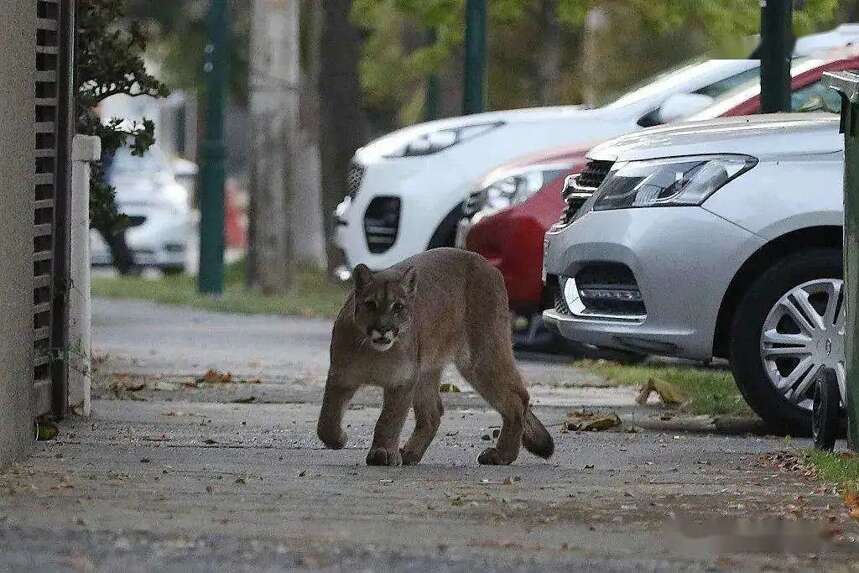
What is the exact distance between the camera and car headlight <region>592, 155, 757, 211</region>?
10.2 metres

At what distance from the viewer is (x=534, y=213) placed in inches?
530

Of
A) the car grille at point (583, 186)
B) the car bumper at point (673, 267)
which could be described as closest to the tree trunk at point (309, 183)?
the car grille at point (583, 186)

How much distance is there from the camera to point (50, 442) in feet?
29.6

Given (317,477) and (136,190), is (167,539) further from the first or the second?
(136,190)

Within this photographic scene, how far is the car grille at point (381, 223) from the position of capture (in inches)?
592

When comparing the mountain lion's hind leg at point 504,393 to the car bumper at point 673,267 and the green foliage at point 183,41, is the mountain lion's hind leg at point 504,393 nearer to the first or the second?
the car bumper at point 673,267

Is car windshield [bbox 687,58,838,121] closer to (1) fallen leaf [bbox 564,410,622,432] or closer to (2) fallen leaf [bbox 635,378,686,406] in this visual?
(2) fallen leaf [bbox 635,378,686,406]

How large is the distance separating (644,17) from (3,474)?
17208 mm

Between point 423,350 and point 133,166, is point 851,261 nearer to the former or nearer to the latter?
point 423,350

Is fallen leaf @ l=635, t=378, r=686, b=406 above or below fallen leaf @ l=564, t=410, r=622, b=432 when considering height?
below

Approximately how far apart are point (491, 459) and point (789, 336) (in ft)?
6.00

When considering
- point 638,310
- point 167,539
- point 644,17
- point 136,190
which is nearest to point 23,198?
point 167,539

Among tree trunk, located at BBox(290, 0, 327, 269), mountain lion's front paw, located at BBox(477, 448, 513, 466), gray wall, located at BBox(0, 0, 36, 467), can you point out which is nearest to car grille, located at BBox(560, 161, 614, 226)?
mountain lion's front paw, located at BBox(477, 448, 513, 466)

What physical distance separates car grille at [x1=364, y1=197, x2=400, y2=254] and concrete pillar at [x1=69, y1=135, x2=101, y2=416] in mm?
5077
